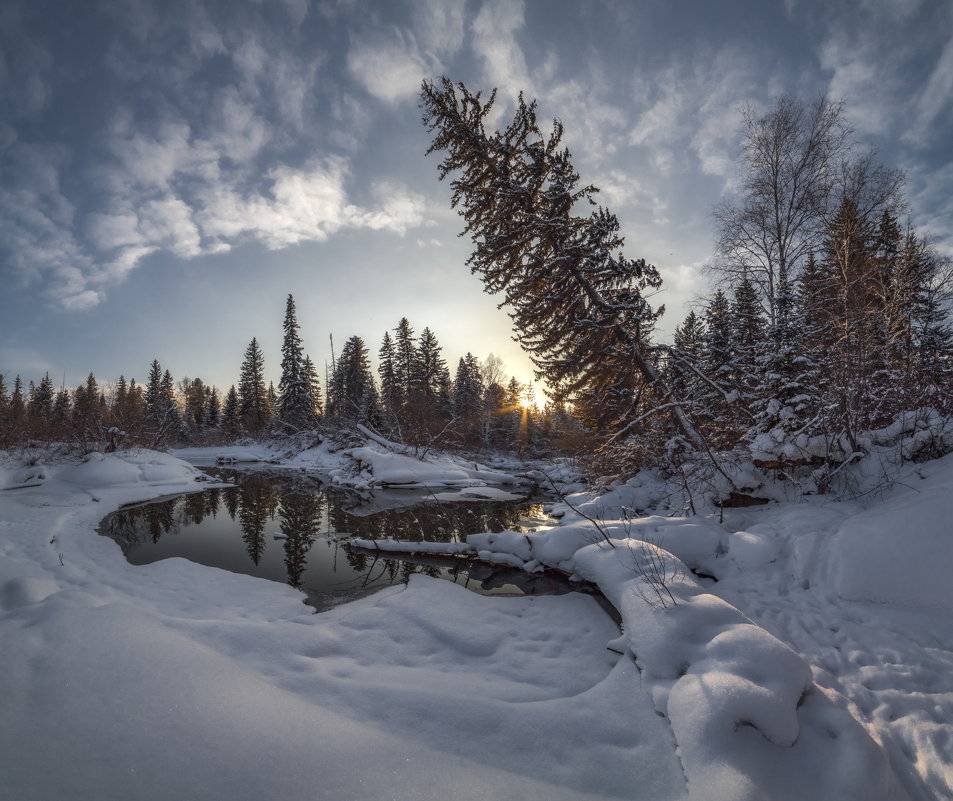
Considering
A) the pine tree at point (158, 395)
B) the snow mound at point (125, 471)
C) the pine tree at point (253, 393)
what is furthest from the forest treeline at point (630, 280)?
the pine tree at point (158, 395)

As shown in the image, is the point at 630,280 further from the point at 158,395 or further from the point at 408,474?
the point at 158,395

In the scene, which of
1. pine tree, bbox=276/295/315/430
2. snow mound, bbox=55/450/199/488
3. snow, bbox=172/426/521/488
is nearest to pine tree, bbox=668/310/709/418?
snow, bbox=172/426/521/488

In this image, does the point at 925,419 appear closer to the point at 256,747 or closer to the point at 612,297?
the point at 612,297

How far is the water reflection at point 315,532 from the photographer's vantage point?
595 centimetres

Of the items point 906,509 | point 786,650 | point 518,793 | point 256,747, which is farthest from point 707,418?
point 256,747

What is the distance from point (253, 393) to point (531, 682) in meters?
47.4

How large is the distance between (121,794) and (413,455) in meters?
18.3

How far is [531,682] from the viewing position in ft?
10.6

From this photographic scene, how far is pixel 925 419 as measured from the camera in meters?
5.42

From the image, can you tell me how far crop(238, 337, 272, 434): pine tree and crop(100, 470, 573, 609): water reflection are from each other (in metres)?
31.0

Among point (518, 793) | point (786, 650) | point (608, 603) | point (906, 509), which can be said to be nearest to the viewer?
point (518, 793)

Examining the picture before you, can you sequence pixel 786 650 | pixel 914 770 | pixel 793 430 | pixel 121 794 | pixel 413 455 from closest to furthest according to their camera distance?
pixel 121 794, pixel 914 770, pixel 786 650, pixel 793 430, pixel 413 455

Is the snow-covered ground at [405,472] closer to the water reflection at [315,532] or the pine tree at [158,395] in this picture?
the water reflection at [315,532]

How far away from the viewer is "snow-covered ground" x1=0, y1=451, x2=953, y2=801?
1978mm
